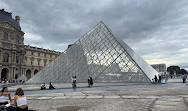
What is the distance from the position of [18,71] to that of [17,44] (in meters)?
8.90

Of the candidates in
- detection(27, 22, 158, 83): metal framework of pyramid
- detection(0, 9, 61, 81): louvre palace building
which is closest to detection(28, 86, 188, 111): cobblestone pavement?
detection(27, 22, 158, 83): metal framework of pyramid

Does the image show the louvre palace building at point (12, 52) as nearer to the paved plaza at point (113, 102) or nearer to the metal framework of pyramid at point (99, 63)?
the metal framework of pyramid at point (99, 63)

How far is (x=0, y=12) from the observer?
159ft

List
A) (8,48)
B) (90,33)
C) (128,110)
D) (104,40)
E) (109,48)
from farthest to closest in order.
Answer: (8,48) < (90,33) < (104,40) < (109,48) < (128,110)

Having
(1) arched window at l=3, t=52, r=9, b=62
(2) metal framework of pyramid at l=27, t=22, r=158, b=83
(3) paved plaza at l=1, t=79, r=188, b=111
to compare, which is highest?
(1) arched window at l=3, t=52, r=9, b=62

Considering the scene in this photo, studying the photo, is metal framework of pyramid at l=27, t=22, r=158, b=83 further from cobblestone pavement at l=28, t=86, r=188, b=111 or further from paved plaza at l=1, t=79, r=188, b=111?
cobblestone pavement at l=28, t=86, r=188, b=111

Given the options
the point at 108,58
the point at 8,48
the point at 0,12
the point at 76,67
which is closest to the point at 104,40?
the point at 108,58

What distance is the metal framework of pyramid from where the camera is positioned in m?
16.4

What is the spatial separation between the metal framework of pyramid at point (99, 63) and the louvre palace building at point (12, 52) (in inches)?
1189

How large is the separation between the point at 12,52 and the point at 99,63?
39637 mm

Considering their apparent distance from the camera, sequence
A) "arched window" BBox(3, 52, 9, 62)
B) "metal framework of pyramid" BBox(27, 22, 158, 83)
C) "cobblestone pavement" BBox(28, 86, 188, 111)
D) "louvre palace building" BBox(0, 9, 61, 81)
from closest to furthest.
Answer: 1. "cobblestone pavement" BBox(28, 86, 188, 111)
2. "metal framework of pyramid" BBox(27, 22, 158, 83)
3. "louvre palace building" BBox(0, 9, 61, 81)
4. "arched window" BBox(3, 52, 9, 62)

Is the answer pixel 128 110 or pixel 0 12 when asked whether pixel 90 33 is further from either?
pixel 0 12

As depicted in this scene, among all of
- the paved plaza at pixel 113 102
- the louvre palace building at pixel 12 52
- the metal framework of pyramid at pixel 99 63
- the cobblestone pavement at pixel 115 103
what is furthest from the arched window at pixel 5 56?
the cobblestone pavement at pixel 115 103

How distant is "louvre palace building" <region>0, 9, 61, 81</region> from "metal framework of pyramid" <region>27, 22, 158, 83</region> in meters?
30.2
